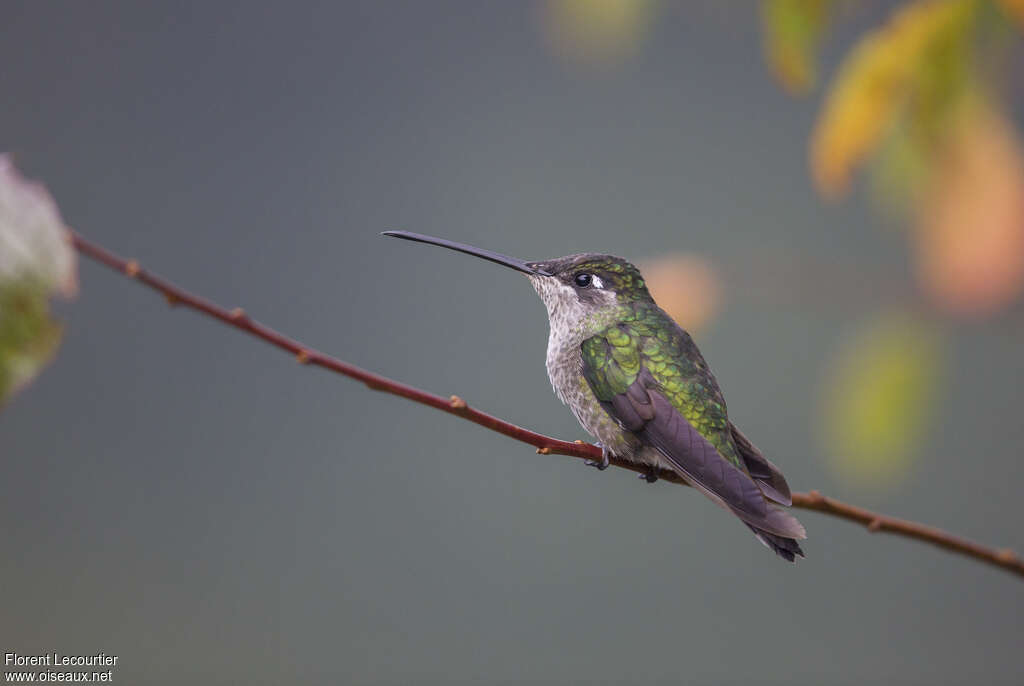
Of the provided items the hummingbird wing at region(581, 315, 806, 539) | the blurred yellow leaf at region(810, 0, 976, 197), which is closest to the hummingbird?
the hummingbird wing at region(581, 315, 806, 539)

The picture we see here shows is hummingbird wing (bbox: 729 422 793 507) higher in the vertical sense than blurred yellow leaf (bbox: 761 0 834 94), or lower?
lower

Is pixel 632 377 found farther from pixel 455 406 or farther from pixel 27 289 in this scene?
pixel 27 289

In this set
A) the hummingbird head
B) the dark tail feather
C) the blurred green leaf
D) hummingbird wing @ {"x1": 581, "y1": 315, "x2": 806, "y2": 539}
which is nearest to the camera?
the blurred green leaf

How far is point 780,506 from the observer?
0.57 m

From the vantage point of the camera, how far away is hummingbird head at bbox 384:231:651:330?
30.5 inches

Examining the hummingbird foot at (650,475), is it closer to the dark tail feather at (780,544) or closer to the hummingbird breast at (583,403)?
the hummingbird breast at (583,403)

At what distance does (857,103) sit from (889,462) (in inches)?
12.6

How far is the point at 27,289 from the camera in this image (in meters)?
0.35

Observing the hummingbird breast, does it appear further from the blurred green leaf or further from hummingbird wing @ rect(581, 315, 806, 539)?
the blurred green leaf

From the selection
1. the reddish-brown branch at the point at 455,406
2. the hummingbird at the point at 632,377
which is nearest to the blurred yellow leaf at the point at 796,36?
the hummingbird at the point at 632,377

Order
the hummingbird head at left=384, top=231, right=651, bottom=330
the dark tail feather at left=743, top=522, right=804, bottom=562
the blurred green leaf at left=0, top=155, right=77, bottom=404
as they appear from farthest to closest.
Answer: the hummingbird head at left=384, top=231, right=651, bottom=330 < the dark tail feather at left=743, top=522, right=804, bottom=562 < the blurred green leaf at left=0, top=155, right=77, bottom=404

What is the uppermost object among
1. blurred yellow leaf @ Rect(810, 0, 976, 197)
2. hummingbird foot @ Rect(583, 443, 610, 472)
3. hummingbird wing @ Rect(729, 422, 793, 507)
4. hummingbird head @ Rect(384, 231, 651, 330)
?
blurred yellow leaf @ Rect(810, 0, 976, 197)

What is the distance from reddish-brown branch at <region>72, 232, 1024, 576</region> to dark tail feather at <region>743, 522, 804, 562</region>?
0.14 ft

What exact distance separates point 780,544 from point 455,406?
0.68 feet
